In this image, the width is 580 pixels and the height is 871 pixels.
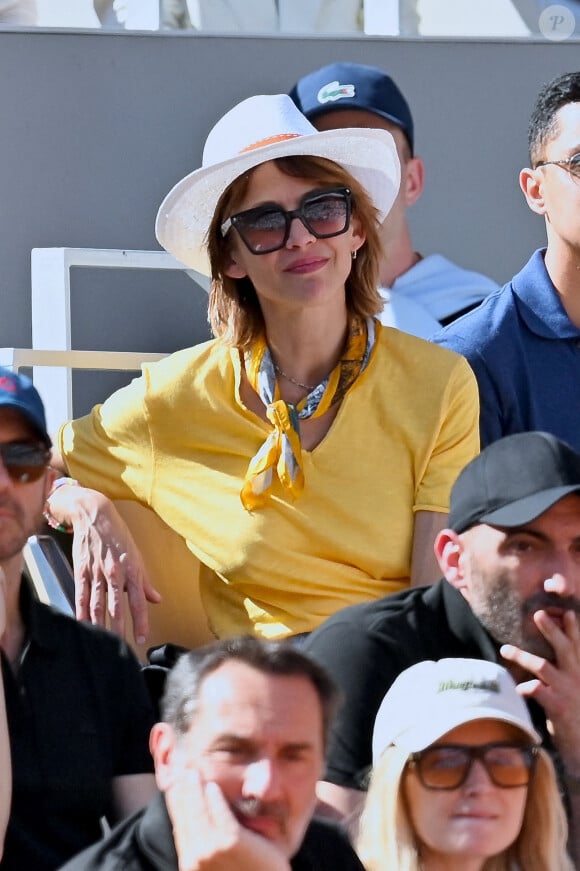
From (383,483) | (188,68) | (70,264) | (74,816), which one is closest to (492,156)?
(188,68)

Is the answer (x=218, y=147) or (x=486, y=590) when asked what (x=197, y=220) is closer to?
(x=218, y=147)

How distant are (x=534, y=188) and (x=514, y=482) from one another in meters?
1.49

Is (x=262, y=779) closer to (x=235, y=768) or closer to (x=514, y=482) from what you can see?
(x=235, y=768)

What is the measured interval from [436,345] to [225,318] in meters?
0.49

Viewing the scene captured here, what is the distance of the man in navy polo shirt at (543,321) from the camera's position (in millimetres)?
4148

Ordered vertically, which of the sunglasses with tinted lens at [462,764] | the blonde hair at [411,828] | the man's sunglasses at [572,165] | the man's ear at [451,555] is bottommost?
the blonde hair at [411,828]

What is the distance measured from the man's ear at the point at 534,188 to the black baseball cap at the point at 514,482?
4.27 ft

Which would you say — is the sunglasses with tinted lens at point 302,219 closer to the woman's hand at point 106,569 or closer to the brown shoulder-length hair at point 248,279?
the brown shoulder-length hair at point 248,279

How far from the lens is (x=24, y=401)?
331 centimetres

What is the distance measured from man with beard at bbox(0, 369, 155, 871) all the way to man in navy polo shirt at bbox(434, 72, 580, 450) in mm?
1270

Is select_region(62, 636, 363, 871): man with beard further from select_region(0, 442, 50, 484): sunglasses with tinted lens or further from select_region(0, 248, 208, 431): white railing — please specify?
select_region(0, 248, 208, 431): white railing

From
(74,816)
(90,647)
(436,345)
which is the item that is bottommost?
(74,816)

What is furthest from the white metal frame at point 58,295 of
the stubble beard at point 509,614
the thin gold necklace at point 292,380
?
the stubble beard at point 509,614

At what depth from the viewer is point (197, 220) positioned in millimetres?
4059
